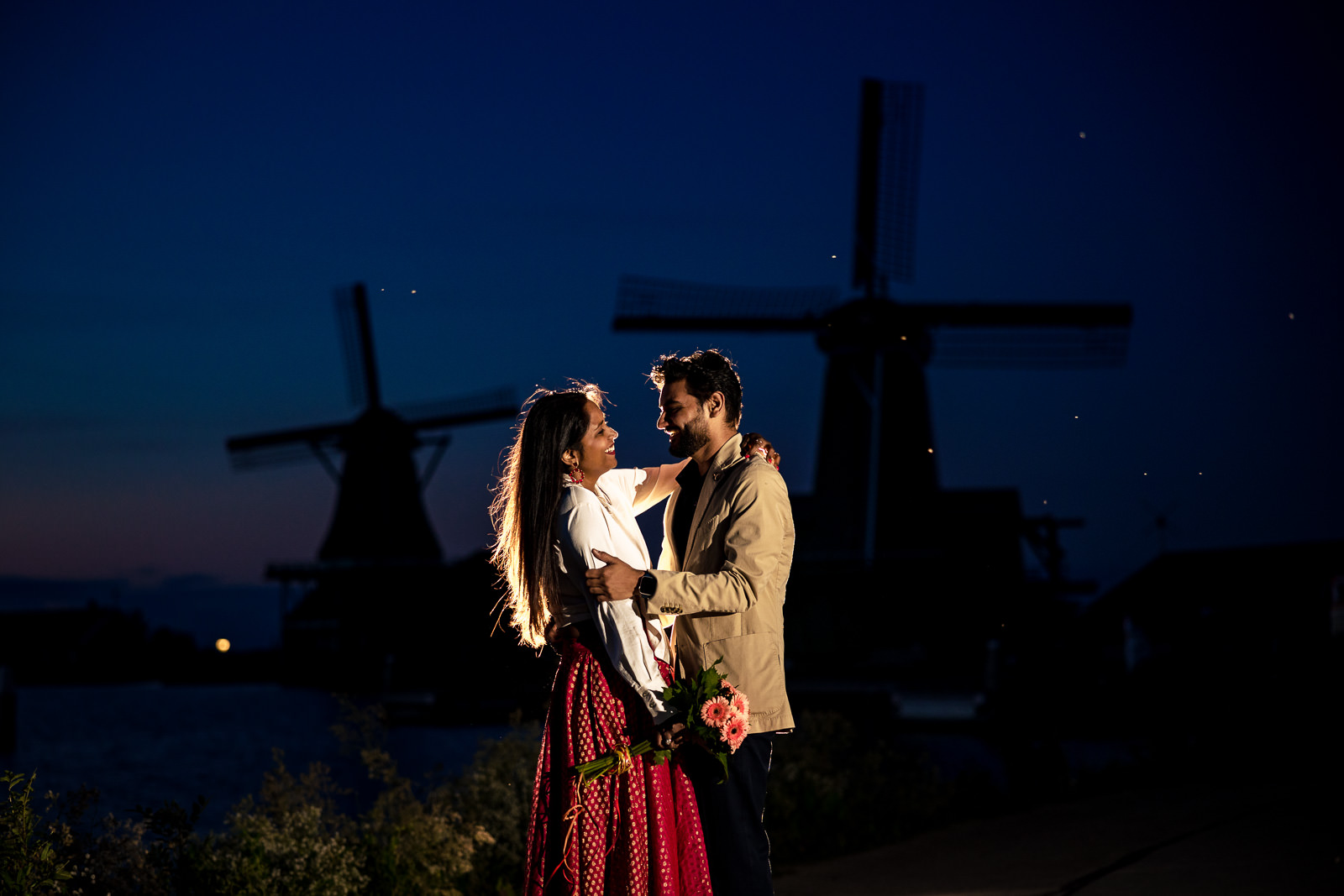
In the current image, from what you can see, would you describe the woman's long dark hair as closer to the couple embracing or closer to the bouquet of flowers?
the couple embracing

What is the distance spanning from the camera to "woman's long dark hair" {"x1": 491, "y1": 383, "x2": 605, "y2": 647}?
338 centimetres

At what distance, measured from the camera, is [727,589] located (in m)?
3.15

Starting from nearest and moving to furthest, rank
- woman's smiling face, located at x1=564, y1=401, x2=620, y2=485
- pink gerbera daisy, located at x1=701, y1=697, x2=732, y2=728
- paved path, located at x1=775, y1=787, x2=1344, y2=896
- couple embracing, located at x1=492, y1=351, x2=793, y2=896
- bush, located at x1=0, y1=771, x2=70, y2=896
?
pink gerbera daisy, located at x1=701, y1=697, x2=732, y2=728, couple embracing, located at x1=492, y1=351, x2=793, y2=896, woman's smiling face, located at x1=564, y1=401, x2=620, y2=485, bush, located at x1=0, y1=771, x2=70, y2=896, paved path, located at x1=775, y1=787, x2=1344, y2=896

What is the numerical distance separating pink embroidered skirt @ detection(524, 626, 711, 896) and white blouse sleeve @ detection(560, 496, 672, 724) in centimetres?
14

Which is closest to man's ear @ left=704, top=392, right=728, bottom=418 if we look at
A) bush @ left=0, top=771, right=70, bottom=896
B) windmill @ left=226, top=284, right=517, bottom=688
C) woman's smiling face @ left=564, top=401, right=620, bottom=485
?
woman's smiling face @ left=564, top=401, right=620, bottom=485

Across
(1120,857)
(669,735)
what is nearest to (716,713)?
(669,735)

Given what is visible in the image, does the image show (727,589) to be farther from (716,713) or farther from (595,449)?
(595,449)

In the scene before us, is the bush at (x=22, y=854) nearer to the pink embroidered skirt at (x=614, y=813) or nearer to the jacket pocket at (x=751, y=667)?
the pink embroidered skirt at (x=614, y=813)

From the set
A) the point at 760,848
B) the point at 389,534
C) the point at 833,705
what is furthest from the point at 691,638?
the point at 389,534

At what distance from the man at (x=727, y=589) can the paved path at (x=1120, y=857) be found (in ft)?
7.63

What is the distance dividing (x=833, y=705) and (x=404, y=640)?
24473 mm

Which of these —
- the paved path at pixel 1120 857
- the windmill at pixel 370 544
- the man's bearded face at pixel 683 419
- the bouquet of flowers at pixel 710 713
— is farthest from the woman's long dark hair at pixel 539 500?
the windmill at pixel 370 544

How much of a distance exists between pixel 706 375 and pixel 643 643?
823 millimetres

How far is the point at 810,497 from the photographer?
26.7m
